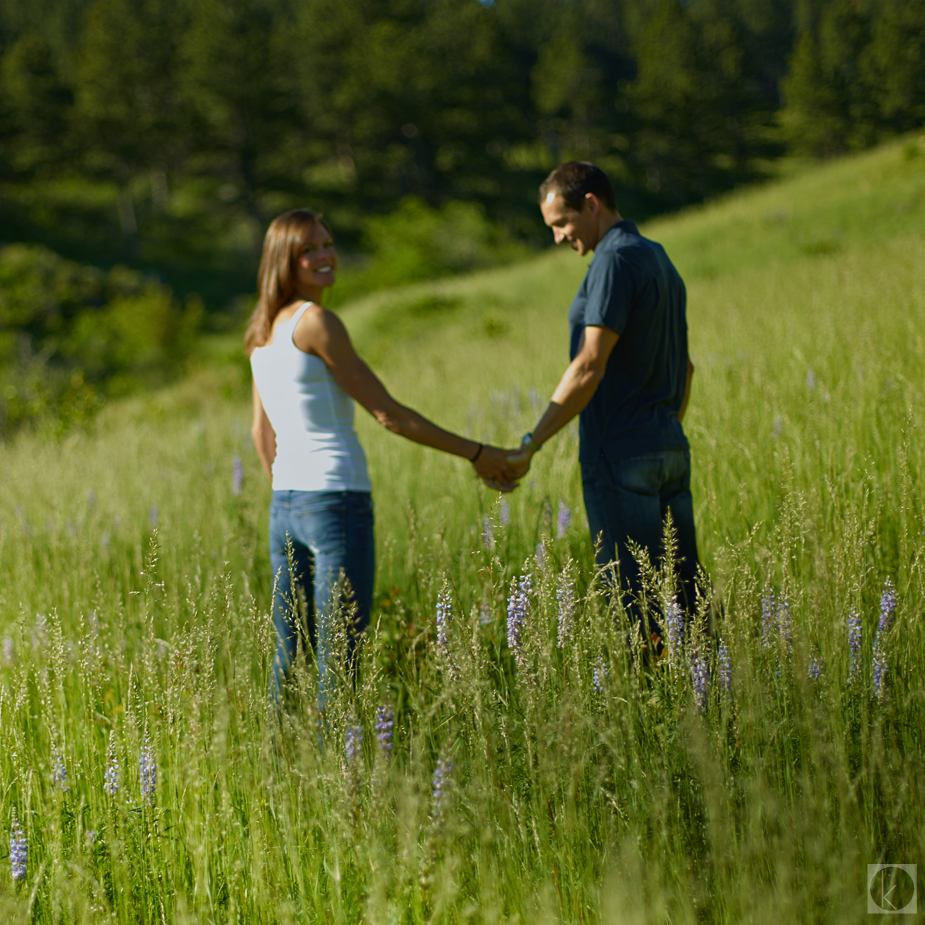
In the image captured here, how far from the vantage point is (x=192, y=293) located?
117 ft

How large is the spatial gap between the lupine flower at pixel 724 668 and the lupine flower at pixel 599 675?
0.97 ft

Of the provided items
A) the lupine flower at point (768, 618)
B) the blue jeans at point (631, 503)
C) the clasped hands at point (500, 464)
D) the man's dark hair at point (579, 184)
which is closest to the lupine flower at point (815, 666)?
the lupine flower at point (768, 618)

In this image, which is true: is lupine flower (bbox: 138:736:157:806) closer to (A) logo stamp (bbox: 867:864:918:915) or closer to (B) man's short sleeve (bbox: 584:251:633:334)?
(A) logo stamp (bbox: 867:864:918:915)

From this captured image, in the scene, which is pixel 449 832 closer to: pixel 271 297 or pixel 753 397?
pixel 271 297

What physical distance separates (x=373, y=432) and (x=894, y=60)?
26.1 m

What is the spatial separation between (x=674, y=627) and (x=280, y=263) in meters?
1.88

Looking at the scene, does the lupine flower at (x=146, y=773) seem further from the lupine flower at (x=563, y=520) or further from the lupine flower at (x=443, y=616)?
the lupine flower at (x=563, y=520)

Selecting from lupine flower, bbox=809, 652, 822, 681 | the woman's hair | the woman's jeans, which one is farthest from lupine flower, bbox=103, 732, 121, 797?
lupine flower, bbox=809, 652, 822, 681

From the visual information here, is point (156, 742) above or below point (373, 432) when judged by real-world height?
below

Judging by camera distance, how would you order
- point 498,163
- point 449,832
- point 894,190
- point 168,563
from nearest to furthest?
point 449,832
point 168,563
point 894,190
point 498,163

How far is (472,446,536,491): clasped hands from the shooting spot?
9.98 ft

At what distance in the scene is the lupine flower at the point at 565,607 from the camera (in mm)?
1927

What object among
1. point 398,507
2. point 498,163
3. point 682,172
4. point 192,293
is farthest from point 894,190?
point 682,172

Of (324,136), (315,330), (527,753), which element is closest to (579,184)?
(315,330)
